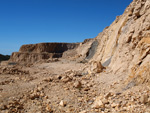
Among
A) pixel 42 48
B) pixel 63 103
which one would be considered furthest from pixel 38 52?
pixel 63 103

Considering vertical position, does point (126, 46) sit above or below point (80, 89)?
above

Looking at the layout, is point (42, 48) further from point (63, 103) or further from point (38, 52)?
point (63, 103)

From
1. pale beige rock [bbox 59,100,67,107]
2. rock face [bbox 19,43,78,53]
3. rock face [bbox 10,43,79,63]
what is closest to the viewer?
pale beige rock [bbox 59,100,67,107]

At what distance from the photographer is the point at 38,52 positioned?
50.2 meters

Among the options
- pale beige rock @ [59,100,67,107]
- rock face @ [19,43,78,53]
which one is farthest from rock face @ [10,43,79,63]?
pale beige rock @ [59,100,67,107]

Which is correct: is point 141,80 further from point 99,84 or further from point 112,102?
point 99,84

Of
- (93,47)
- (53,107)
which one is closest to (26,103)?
(53,107)

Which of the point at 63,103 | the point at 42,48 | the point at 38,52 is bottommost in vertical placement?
the point at 63,103

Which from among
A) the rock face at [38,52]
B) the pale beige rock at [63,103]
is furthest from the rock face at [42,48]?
the pale beige rock at [63,103]

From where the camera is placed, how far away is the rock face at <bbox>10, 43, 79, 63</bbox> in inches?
1716

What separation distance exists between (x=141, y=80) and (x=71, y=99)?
226cm

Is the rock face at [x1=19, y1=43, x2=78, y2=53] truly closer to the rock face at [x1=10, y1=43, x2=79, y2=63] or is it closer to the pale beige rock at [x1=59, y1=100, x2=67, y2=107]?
the rock face at [x1=10, y1=43, x2=79, y2=63]

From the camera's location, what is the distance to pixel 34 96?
5.15 m

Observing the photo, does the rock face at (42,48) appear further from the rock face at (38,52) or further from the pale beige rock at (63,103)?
the pale beige rock at (63,103)
